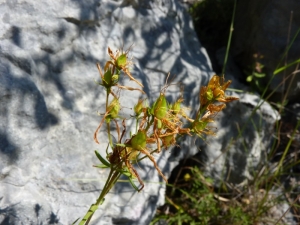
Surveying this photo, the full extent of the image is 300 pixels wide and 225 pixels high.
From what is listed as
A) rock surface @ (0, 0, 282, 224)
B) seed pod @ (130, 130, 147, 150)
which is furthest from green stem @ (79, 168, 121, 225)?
rock surface @ (0, 0, 282, 224)

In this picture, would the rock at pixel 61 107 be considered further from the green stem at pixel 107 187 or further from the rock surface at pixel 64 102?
the green stem at pixel 107 187

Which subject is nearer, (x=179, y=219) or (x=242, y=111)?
(x=179, y=219)

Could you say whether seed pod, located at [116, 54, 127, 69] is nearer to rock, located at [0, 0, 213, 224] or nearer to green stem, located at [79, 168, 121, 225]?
green stem, located at [79, 168, 121, 225]

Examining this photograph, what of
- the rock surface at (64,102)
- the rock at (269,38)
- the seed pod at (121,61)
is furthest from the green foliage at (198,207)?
the seed pod at (121,61)

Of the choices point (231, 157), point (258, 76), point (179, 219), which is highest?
point (258, 76)

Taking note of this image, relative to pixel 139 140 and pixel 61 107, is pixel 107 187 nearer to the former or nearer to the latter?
pixel 139 140

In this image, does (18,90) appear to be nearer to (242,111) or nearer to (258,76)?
(242,111)

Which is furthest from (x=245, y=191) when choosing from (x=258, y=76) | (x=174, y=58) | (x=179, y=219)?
(x=174, y=58)
